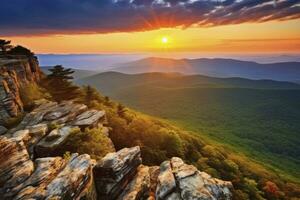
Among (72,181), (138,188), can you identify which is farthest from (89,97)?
(72,181)

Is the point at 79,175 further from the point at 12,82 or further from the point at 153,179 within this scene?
the point at 12,82

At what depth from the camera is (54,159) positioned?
23203 millimetres

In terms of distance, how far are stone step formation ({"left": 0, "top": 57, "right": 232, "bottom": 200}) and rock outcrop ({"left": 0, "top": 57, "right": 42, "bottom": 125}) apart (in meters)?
0.37

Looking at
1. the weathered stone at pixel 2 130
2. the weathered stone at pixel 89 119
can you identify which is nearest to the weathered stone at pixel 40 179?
the weathered stone at pixel 2 130

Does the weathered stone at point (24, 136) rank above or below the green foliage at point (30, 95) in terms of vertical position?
below

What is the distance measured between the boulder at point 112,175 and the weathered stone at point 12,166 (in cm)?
618

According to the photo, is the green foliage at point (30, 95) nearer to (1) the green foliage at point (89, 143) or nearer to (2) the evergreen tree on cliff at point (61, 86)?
(2) the evergreen tree on cliff at point (61, 86)

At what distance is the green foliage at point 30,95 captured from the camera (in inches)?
1646

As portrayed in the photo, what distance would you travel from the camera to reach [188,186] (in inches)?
911

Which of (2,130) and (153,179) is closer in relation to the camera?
(153,179)

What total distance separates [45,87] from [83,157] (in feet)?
117

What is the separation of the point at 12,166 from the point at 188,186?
15908 mm

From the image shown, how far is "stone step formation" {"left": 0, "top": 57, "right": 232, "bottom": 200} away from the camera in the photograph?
19.1m

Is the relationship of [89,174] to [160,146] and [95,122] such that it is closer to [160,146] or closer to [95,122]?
[95,122]
